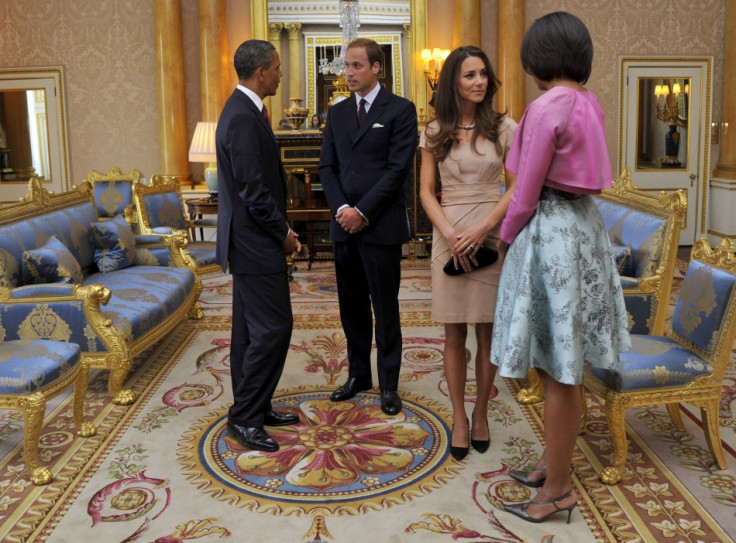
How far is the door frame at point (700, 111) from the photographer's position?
29.1 feet

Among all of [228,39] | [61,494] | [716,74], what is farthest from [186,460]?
[716,74]

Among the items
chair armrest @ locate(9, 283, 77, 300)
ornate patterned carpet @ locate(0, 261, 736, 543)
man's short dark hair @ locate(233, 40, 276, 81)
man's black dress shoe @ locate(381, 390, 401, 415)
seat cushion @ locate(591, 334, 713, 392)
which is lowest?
ornate patterned carpet @ locate(0, 261, 736, 543)

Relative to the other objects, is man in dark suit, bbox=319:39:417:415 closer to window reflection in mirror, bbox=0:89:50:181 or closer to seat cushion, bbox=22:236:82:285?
seat cushion, bbox=22:236:82:285

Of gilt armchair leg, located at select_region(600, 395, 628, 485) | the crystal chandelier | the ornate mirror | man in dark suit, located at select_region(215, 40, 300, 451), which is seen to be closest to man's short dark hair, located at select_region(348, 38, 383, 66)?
man in dark suit, located at select_region(215, 40, 300, 451)

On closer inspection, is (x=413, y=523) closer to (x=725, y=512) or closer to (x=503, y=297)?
(x=503, y=297)

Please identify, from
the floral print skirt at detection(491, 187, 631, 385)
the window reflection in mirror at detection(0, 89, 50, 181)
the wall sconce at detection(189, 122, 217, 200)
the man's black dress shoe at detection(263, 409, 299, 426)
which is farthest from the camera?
the window reflection in mirror at detection(0, 89, 50, 181)

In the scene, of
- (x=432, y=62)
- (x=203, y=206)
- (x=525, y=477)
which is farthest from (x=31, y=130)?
(x=525, y=477)

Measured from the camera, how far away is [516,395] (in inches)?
156

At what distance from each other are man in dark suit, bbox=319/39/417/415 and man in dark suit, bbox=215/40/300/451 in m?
0.41

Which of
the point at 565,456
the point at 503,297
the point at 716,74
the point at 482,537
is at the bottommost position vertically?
the point at 482,537

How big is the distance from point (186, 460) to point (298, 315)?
2658mm

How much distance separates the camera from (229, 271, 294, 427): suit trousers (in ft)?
10.7

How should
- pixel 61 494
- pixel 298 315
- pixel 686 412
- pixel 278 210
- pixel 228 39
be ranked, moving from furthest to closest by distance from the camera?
1. pixel 228 39
2. pixel 298 315
3. pixel 686 412
4. pixel 278 210
5. pixel 61 494

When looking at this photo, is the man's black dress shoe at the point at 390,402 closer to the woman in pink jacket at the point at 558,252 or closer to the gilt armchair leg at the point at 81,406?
the woman in pink jacket at the point at 558,252
